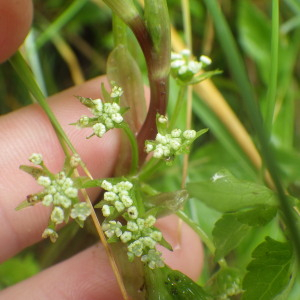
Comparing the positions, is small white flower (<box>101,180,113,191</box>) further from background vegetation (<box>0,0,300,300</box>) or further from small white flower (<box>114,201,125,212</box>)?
background vegetation (<box>0,0,300,300</box>)

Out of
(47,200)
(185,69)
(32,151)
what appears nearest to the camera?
(47,200)

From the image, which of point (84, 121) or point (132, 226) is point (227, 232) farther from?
point (84, 121)

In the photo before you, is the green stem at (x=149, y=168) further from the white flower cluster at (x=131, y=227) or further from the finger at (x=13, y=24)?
the finger at (x=13, y=24)

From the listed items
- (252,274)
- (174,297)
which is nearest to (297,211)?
(252,274)

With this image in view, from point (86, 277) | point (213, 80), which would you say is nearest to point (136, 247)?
point (86, 277)

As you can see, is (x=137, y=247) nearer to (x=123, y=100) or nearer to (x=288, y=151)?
(x=123, y=100)

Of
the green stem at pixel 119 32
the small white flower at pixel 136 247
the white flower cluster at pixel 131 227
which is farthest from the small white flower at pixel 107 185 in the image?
the green stem at pixel 119 32

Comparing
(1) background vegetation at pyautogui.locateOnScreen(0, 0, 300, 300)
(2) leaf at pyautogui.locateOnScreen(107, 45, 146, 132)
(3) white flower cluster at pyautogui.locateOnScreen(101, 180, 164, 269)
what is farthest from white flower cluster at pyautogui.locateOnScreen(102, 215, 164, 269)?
(1) background vegetation at pyautogui.locateOnScreen(0, 0, 300, 300)
